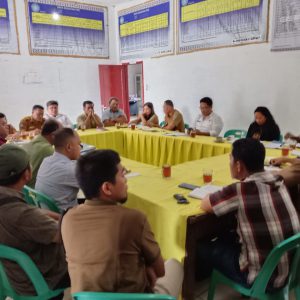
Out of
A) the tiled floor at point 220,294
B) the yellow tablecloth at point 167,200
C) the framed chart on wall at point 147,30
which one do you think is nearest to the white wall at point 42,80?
the framed chart on wall at point 147,30

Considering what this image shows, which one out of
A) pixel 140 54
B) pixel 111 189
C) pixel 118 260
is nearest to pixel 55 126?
pixel 111 189

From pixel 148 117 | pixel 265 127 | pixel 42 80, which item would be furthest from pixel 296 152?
pixel 42 80

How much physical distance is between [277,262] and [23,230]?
3.60 feet

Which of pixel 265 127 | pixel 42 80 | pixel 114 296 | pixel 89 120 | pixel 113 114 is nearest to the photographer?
pixel 114 296

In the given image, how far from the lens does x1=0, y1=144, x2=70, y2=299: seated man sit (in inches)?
47.3

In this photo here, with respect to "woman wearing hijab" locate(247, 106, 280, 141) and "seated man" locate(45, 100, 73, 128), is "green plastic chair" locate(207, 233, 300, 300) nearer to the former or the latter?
"woman wearing hijab" locate(247, 106, 280, 141)

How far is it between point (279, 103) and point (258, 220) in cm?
344

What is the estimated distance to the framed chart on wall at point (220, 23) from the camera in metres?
4.28

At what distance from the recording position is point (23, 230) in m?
1.20

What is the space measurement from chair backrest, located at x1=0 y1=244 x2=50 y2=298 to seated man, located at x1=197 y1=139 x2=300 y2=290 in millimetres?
861

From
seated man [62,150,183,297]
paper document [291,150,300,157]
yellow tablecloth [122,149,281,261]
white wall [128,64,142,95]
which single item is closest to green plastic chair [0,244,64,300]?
seated man [62,150,183,297]

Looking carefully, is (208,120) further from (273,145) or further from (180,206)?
(180,206)

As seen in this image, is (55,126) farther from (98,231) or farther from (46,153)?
(98,231)

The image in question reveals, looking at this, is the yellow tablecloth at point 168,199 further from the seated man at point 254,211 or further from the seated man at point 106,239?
the seated man at point 106,239
